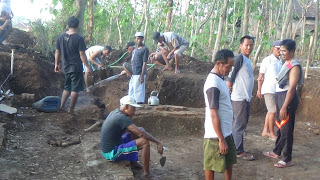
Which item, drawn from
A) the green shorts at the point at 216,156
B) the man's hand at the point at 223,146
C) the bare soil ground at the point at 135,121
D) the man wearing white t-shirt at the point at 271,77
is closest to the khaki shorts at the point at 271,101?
→ the man wearing white t-shirt at the point at 271,77

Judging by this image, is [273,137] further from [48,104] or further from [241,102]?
[48,104]

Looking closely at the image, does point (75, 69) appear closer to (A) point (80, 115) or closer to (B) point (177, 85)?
(A) point (80, 115)

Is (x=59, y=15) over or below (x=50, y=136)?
over

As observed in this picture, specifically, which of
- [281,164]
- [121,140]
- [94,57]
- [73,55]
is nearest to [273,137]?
[281,164]

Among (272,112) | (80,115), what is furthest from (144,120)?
(272,112)

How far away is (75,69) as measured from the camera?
6.68m

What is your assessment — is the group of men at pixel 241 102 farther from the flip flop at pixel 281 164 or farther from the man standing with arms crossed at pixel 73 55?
the man standing with arms crossed at pixel 73 55

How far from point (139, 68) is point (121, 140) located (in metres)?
3.84

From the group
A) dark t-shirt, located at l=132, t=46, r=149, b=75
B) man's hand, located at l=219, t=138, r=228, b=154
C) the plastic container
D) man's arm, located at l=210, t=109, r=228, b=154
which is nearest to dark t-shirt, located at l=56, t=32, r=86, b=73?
the plastic container

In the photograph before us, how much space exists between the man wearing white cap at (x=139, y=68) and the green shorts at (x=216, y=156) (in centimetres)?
450

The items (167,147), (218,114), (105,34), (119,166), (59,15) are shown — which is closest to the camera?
(218,114)

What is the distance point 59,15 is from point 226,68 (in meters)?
9.32

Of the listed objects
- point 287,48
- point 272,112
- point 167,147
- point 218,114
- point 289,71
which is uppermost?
point 287,48

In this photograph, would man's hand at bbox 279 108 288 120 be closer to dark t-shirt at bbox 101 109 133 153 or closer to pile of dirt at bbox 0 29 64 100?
dark t-shirt at bbox 101 109 133 153
